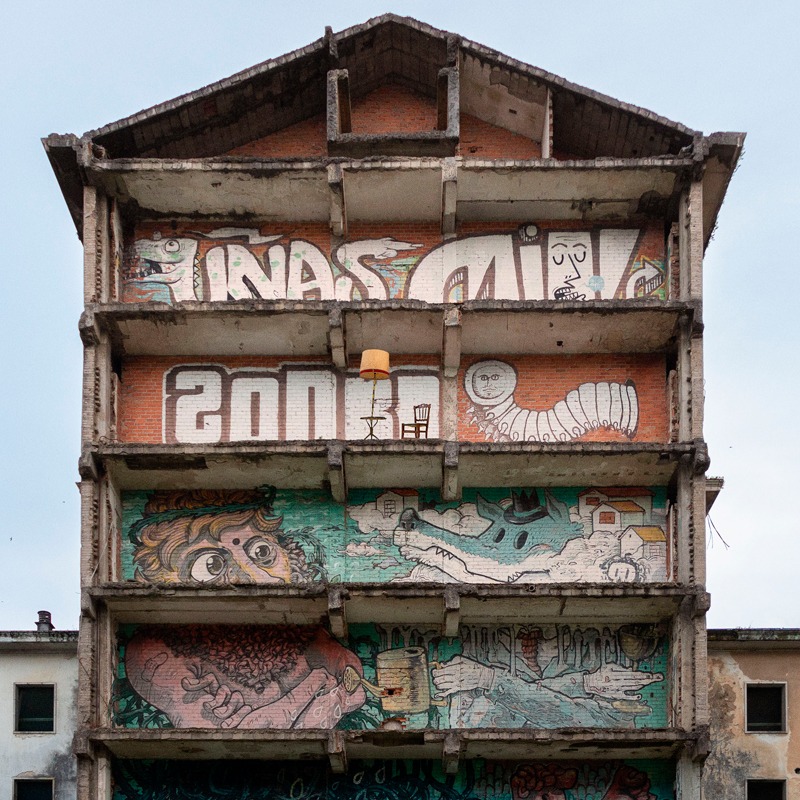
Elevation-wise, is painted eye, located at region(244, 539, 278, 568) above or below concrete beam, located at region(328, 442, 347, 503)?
below

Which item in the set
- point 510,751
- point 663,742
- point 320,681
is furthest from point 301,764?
point 663,742

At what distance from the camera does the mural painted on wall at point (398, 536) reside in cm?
2334

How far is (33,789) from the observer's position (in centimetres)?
2494

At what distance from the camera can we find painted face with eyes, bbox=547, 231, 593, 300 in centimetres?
2458

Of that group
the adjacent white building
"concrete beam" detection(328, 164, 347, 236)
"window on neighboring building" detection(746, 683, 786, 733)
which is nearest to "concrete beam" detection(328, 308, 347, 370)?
"concrete beam" detection(328, 164, 347, 236)

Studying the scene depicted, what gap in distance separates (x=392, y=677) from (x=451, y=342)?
5418mm

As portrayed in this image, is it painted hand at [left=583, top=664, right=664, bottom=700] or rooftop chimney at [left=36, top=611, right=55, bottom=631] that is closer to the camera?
painted hand at [left=583, top=664, right=664, bottom=700]

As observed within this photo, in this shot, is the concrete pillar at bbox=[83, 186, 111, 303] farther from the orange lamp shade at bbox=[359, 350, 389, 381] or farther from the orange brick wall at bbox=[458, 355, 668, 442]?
the orange brick wall at bbox=[458, 355, 668, 442]

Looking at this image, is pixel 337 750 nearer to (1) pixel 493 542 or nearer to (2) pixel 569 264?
(1) pixel 493 542

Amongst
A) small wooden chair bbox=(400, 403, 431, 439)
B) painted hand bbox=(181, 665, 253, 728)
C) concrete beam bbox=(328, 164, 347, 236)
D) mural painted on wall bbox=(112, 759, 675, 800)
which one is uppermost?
concrete beam bbox=(328, 164, 347, 236)

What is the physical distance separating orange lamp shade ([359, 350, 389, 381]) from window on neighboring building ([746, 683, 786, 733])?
8.05 metres

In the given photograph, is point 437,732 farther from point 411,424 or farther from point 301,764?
point 411,424

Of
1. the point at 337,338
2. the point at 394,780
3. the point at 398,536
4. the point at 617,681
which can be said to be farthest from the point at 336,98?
the point at 394,780

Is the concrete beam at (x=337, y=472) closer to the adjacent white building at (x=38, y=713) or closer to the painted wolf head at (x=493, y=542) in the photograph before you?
the painted wolf head at (x=493, y=542)
